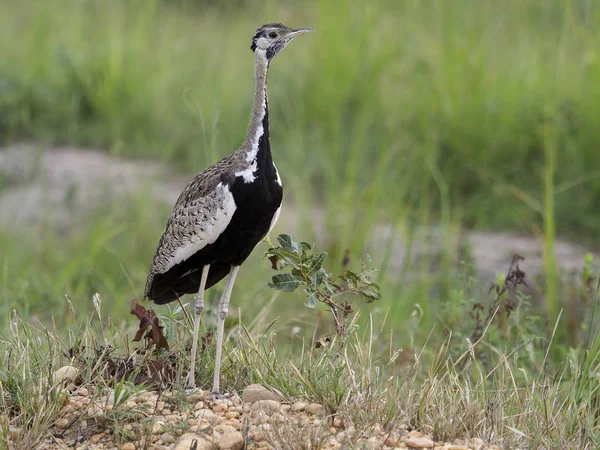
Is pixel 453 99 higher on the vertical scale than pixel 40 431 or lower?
higher

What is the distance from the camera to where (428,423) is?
2.95 metres

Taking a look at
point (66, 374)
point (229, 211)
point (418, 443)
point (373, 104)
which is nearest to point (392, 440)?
point (418, 443)

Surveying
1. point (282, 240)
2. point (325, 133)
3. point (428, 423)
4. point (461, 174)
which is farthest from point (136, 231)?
point (428, 423)

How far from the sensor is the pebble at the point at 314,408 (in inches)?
116

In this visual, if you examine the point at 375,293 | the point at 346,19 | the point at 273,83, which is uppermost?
the point at 346,19

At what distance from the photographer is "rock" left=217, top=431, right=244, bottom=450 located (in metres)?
2.69

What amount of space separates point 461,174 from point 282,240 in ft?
11.6

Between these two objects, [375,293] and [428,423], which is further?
[375,293]

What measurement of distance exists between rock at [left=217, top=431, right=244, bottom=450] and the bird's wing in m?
0.75

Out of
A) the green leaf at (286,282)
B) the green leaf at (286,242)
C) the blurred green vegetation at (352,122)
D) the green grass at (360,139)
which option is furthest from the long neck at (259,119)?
the blurred green vegetation at (352,122)

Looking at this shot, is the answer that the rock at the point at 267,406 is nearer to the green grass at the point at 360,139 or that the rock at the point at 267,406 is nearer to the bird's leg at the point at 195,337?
the bird's leg at the point at 195,337

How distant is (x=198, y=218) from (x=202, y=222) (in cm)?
3

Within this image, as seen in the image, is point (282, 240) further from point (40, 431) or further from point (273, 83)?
point (273, 83)

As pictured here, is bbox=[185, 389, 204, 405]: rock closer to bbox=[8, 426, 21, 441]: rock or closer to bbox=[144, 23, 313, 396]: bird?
bbox=[144, 23, 313, 396]: bird
